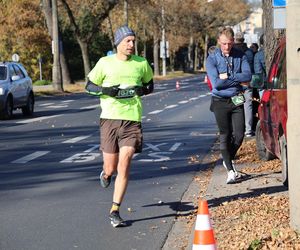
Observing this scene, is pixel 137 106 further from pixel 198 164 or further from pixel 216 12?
pixel 216 12

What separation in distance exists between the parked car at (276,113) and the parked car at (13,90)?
38.6 feet

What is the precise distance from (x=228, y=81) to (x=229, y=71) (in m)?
0.12

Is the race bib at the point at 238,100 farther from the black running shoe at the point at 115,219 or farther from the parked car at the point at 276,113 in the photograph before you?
the black running shoe at the point at 115,219

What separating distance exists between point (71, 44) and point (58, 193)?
66.1 meters

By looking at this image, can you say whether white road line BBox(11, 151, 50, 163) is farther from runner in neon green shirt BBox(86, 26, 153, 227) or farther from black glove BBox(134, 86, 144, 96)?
black glove BBox(134, 86, 144, 96)

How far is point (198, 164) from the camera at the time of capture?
1152 cm

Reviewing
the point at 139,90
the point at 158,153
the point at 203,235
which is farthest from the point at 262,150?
the point at 203,235

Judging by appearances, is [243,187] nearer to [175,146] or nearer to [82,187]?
[82,187]

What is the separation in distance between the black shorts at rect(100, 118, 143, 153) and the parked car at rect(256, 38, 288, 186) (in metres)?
2.07

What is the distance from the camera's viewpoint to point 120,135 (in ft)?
23.2

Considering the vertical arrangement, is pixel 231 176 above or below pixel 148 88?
below

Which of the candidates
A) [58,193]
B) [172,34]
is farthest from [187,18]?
[58,193]

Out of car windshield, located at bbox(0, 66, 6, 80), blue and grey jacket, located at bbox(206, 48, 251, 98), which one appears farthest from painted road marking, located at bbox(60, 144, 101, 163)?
car windshield, located at bbox(0, 66, 6, 80)

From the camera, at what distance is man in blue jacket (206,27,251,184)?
28.5ft
